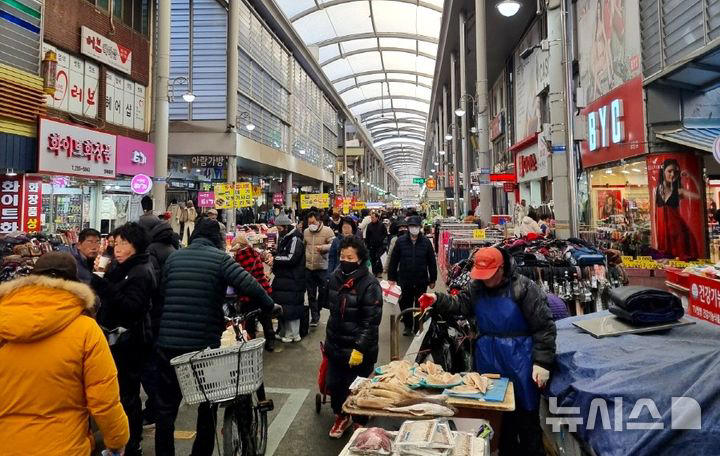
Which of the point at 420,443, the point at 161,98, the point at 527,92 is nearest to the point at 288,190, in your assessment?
the point at 161,98

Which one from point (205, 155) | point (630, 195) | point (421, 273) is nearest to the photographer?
point (421, 273)

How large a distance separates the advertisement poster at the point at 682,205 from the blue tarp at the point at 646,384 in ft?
25.0

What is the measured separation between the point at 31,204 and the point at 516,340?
43.3 feet

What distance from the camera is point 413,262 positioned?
7.30 m

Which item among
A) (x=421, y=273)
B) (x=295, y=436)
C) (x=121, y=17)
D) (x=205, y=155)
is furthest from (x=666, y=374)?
(x=205, y=155)

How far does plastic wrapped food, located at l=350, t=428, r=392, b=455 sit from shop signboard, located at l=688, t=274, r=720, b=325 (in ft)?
11.3

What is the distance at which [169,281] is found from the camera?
3.47m

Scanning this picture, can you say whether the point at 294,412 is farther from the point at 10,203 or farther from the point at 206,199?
the point at 206,199

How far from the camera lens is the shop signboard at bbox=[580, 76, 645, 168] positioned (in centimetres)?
1008

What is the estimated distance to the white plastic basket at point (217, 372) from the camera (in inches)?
119

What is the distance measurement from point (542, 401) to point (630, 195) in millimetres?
9727

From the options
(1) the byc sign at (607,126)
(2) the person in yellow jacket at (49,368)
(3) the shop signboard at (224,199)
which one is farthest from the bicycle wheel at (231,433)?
(3) the shop signboard at (224,199)

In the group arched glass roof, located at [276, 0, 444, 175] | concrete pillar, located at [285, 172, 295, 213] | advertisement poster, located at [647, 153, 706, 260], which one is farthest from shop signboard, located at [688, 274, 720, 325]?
arched glass roof, located at [276, 0, 444, 175]

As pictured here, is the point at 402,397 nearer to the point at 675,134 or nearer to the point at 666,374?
the point at 666,374
